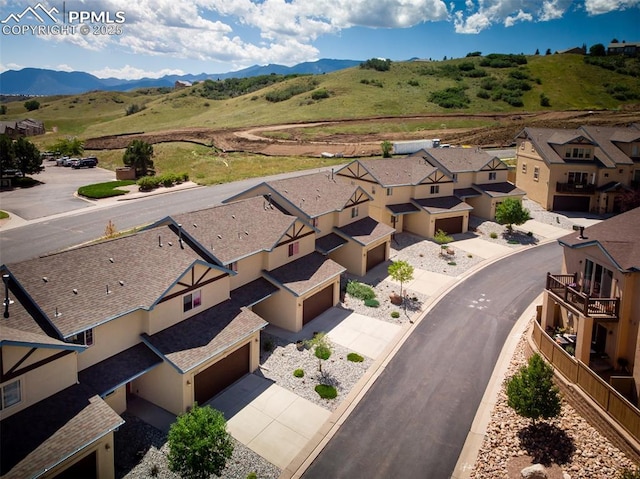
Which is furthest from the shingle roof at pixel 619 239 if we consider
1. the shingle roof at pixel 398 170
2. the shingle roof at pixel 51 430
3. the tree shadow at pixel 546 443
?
the shingle roof at pixel 51 430

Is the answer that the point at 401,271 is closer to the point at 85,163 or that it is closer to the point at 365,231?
the point at 365,231

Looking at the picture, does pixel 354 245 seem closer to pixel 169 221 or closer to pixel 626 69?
pixel 169 221

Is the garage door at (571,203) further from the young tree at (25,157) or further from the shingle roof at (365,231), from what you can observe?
the young tree at (25,157)

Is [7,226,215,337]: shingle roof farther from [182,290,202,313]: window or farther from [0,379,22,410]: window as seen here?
[0,379,22,410]: window

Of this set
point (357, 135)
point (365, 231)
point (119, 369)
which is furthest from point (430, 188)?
point (357, 135)

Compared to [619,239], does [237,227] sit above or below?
below

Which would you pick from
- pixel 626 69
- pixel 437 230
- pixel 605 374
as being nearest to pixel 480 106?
pixel 626 69

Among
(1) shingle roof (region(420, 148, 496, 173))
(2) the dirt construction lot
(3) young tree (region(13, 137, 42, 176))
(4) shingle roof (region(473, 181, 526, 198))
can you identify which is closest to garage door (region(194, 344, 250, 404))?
(1) shingle roof (region(420, 148, 496, 173))
